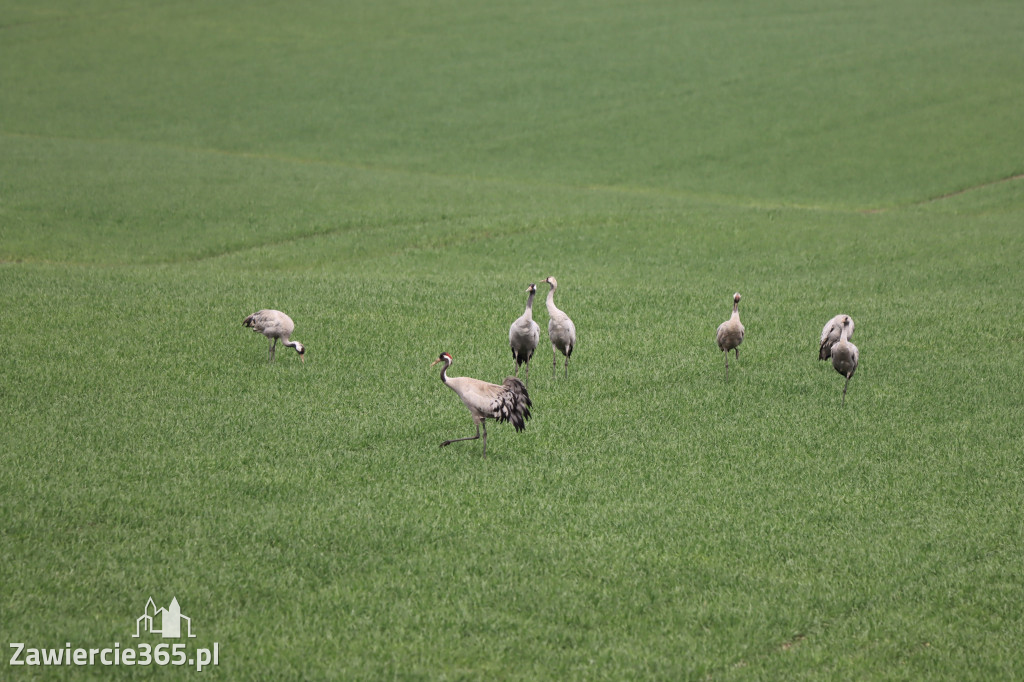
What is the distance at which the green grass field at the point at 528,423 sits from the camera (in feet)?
24.1

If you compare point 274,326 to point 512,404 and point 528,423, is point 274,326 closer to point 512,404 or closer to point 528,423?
point 528,423

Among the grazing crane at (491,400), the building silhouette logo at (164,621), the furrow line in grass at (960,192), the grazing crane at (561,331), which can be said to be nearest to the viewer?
the building silhouette logo at (164,621)

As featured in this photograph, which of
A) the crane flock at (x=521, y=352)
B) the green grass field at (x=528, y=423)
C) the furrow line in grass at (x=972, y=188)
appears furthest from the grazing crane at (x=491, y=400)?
the furrow line in grass at (x=972, y=188)

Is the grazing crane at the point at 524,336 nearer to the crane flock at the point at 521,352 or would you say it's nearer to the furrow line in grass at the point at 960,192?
the crane flock at the point at 521,352

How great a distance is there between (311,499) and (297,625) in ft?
7.40

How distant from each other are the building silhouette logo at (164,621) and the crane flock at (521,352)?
3.66 metres

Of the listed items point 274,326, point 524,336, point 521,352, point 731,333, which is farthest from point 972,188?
point 274,326

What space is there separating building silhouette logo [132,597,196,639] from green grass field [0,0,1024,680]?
82 millimetres

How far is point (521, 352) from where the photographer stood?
41.9ft

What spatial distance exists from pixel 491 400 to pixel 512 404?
0.92 ft

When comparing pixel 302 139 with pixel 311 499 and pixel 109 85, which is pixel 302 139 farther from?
pixel 311 499

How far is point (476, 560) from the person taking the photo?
8.20 metres

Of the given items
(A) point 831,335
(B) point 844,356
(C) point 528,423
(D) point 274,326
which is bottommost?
(C) point 528,423

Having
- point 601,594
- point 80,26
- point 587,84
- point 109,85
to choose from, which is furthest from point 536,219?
point 80,26
